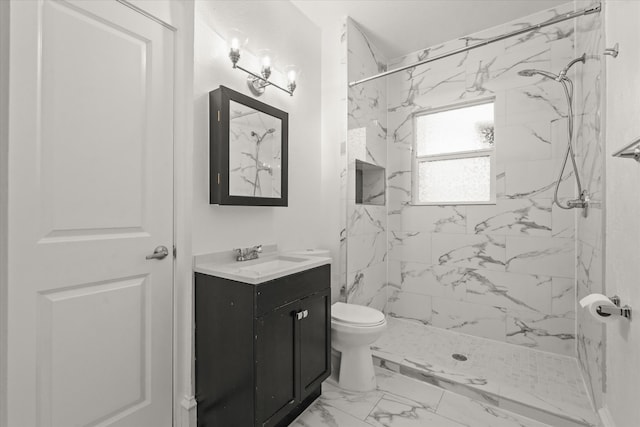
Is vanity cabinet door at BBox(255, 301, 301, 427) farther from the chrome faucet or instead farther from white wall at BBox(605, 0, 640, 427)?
white wall at BBox(605, 0, 640, 427)

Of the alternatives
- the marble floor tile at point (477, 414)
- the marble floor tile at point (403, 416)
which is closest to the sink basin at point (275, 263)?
the marble floor tile at point (403, 416)

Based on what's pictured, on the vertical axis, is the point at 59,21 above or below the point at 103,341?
above

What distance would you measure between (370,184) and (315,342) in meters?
1.75

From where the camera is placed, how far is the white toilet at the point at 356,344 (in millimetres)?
1976

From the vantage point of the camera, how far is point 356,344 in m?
2.00

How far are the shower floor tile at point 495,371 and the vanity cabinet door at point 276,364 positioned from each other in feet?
3.23

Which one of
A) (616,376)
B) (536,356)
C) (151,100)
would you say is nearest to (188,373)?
(151,100)

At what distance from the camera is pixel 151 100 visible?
1492 millimetres

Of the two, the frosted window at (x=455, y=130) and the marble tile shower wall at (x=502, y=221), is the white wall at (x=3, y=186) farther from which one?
the frosted window at (x=455, y=130)

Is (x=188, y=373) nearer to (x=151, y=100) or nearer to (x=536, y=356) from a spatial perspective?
(x=151, y=100)

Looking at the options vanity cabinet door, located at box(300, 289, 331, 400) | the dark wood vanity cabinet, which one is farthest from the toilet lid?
the dark wood vanity cabinet

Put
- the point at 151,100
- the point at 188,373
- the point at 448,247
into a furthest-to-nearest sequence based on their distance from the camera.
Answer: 1. the point at 448,247
2. the point at 188,373
3. the point at 151,100

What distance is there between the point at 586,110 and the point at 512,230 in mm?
1057

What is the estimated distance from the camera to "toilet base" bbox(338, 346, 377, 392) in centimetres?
201
